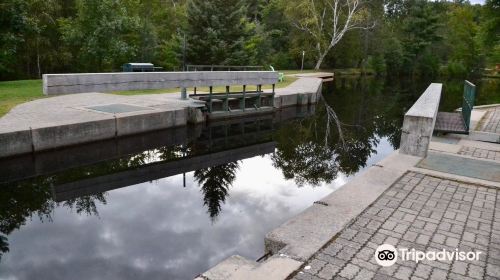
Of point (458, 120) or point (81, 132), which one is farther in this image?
point (458, 120)

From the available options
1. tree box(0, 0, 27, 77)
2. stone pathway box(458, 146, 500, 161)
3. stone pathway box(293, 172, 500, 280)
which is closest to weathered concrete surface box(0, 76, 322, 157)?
tree box(0, 0, 27, 77)

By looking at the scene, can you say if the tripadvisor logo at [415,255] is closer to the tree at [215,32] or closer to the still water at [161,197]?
the still water at [161,197]

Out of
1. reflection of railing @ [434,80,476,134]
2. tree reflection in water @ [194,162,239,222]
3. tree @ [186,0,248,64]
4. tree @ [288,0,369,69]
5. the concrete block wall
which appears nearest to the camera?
tree reflection in water @ [194,162,239,222]

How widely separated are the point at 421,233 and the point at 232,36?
21.1 metres

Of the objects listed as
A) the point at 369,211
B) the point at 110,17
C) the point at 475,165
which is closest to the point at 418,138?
the point at 475,165

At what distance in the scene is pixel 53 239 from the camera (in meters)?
5.27

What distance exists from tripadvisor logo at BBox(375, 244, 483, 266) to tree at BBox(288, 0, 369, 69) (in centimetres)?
3334

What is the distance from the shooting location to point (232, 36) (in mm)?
23875

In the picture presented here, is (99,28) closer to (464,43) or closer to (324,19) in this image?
(324,19)

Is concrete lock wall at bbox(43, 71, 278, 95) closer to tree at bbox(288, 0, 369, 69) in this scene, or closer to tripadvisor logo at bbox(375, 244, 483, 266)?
tripadvisor logo at bbox(375, 244, 483, 266)

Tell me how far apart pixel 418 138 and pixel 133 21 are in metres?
15.6

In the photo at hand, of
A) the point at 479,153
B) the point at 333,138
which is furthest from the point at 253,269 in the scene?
the point at 333,138

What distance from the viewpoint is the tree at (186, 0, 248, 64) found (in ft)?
74.7

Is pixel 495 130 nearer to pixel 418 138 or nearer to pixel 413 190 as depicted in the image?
pixel 418 138
